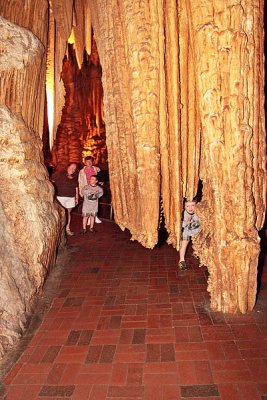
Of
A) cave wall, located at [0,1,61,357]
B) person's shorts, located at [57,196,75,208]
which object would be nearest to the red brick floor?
cave wall, located at [0,1,61,357]

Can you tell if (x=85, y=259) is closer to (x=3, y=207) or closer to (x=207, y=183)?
(x=3, y=207)

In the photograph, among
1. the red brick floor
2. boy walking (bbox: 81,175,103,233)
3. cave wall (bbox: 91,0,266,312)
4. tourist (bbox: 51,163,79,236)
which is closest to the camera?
the red brick floor

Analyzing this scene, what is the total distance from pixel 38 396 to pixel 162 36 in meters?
3.23

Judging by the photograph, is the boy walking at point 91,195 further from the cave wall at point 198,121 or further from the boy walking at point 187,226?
the cave wall at point 198,121

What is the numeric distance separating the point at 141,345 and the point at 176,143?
6.39 feet

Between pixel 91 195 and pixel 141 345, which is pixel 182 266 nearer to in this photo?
pixel 141 345

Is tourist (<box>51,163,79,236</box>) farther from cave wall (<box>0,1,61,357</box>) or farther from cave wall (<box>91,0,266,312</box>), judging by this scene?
cave wall (<box>91,0,266,312</box>)

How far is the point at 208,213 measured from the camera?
3299 millimetres

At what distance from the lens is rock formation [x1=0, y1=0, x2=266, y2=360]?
2.68 meters

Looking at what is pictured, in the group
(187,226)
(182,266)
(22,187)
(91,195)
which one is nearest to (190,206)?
(187,226)

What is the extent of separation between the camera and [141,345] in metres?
2.80

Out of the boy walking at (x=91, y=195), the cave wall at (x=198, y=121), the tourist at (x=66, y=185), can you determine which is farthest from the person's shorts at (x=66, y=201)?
the cave wall at (x=198, y=121)

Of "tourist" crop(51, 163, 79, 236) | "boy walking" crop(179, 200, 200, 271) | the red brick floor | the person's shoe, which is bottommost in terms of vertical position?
the red brick floor

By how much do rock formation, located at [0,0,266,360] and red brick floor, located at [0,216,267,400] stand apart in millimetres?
330
